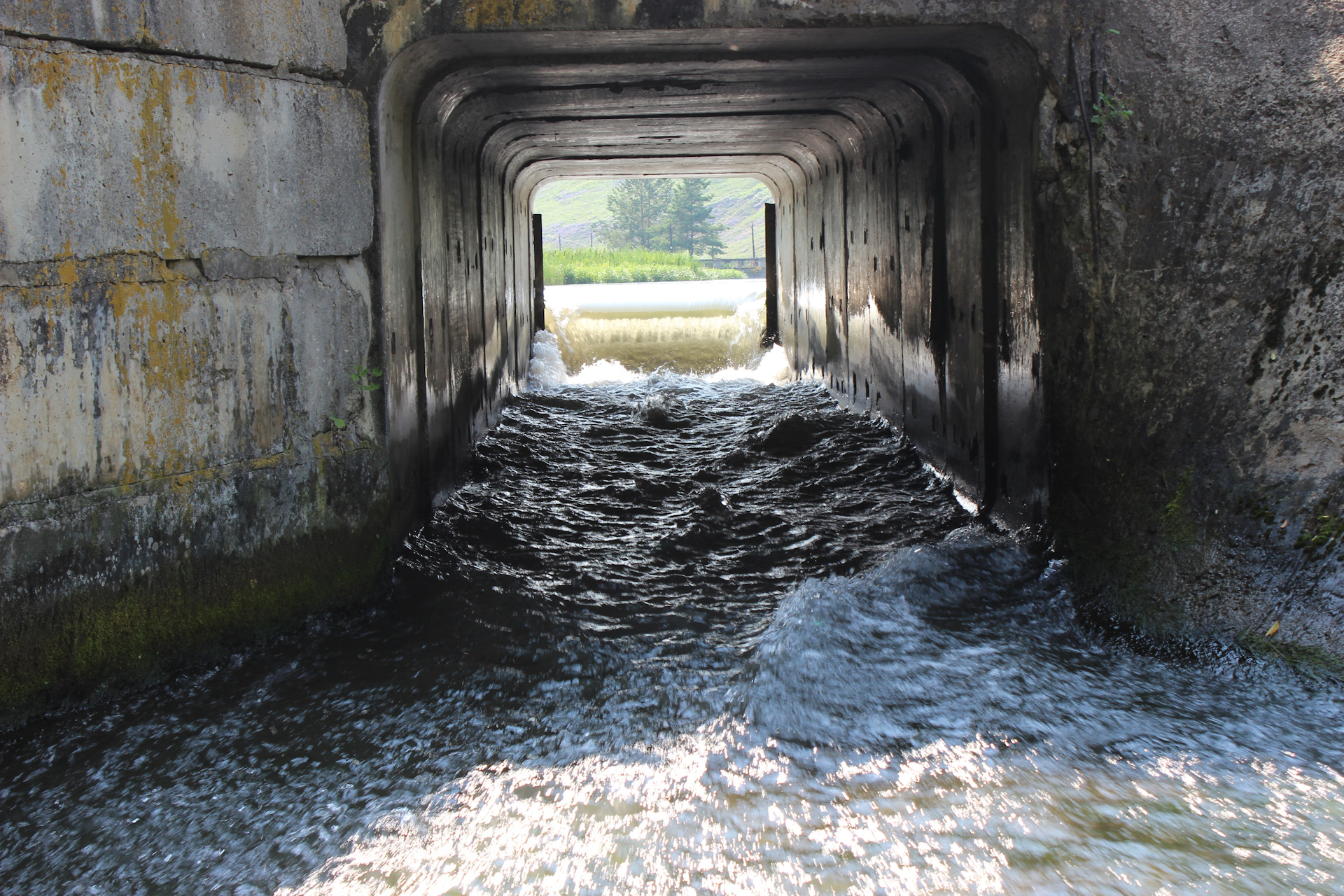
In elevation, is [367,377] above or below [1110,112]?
below

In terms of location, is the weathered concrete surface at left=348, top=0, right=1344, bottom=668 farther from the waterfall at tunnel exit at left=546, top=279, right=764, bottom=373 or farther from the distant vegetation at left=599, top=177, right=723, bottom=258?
the distant vegetation at left=599, top=177, right=723, bottom=258

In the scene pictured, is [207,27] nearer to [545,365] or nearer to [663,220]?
[545,365]

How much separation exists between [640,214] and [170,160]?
3073 inches

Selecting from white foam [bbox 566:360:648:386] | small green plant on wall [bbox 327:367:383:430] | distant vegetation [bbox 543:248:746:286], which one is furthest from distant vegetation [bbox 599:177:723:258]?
small green plant on wall [bbox 327:367:383:430]

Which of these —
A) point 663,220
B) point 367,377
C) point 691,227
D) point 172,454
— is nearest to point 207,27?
point 367,377

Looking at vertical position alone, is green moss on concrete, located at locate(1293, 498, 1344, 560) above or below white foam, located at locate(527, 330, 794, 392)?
below

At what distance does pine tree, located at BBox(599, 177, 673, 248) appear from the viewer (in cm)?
7844

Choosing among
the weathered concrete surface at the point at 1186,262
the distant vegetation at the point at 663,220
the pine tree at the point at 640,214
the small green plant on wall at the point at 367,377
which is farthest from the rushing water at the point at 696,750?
the pine tree at the point at 640,214

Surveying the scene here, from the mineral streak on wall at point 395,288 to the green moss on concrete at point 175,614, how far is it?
12mm

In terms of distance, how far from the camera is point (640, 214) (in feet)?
260

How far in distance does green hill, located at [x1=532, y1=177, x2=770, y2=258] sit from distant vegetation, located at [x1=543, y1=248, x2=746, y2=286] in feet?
195

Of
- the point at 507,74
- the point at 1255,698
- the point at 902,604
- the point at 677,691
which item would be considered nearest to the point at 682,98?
the point at 507,74

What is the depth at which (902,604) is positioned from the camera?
14.4 feet

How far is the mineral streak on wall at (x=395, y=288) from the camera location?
130 inches
